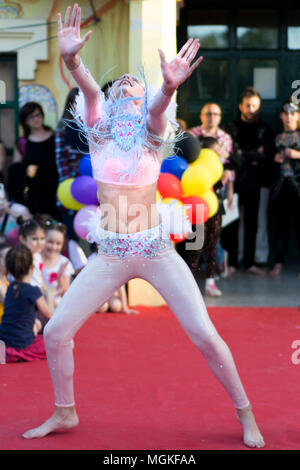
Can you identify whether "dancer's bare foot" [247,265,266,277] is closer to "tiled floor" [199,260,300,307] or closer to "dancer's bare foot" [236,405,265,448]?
"tiled floor" [199,260,300,307]

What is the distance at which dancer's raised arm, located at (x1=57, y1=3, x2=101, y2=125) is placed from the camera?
349 centimetres

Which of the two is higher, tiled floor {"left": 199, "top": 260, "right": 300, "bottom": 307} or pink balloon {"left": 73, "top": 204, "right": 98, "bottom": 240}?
pink balloon {"left": 73, "top": 204, "right": 98, "bottom": 240}

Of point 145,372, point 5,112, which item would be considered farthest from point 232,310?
point 5,112

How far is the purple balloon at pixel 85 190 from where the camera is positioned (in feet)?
20.6

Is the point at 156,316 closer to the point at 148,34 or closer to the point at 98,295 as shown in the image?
the point at 148,34

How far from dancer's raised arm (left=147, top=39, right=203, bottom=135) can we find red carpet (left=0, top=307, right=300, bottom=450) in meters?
1.52

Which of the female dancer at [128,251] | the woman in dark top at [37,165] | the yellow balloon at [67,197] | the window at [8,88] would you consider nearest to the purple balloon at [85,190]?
the yellow balloon at [67,197]

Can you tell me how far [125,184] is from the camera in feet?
12.4

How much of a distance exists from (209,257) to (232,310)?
679 millimetres

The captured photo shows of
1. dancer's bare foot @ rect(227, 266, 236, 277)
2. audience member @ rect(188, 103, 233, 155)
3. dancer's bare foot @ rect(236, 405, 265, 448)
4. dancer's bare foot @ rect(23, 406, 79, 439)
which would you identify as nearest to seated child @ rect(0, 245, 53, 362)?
dancer's bare foot @ rect(23, 406, 79, 439)

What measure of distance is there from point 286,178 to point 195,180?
215 centimetres

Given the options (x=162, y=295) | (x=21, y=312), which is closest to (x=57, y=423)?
(x=162, y=295)

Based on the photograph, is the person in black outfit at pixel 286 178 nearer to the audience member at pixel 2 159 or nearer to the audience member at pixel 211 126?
the audience member at pixel 211 126

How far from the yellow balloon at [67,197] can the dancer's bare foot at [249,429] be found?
126 inches
